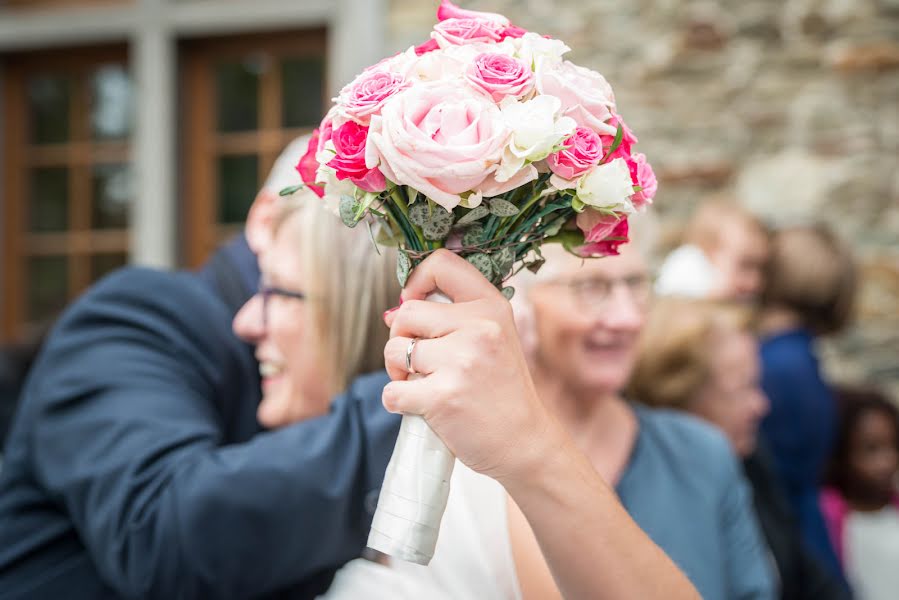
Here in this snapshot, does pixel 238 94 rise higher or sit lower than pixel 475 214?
higher

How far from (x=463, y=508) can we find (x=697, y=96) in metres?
3.92

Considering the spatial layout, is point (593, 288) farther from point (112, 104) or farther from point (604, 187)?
point (112, 104)

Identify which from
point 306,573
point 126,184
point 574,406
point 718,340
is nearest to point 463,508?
point 306,573

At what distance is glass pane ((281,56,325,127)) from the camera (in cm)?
525

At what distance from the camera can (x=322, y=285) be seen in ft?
6.00

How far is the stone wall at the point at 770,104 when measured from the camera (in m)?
4.87

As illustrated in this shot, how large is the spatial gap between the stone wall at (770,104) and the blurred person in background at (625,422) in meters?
2.68

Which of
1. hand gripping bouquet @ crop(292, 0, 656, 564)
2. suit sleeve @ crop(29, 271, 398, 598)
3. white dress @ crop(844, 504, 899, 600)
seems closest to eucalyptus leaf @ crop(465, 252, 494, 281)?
hand gripping bouquet @ crop(292, 0, 656, 564)

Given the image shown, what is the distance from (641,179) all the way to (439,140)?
1.02 ft

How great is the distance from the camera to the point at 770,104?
4965mm

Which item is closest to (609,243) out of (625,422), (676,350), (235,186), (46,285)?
(625,422)

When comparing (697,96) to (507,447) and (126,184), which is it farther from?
(507,447)

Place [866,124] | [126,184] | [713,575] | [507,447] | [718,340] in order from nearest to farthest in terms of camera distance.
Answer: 1. [507,447]
2. [713,575]
3. [718,340]
4. [866,124]
5. [126,184]

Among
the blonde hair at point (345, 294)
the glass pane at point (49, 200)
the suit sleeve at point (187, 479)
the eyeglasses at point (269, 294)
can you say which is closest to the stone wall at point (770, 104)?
the glass pane at point (49, 200)
